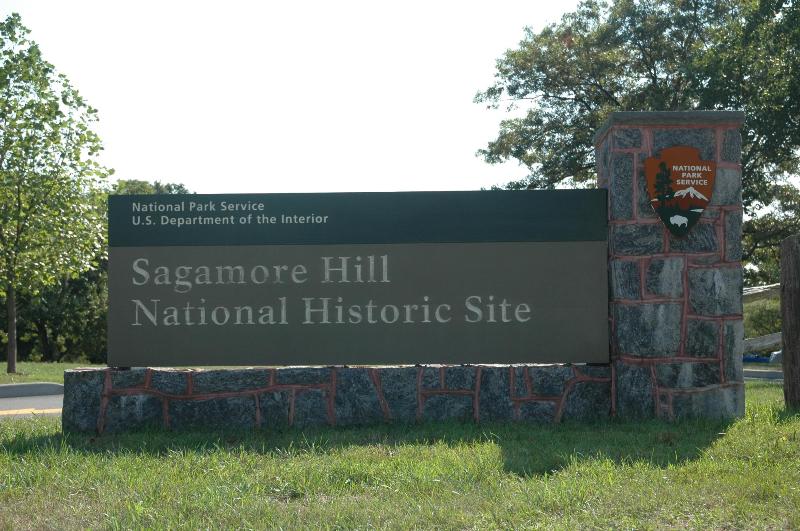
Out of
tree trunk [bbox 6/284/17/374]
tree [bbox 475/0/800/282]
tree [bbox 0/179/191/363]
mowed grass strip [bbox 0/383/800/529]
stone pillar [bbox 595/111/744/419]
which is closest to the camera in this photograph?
mowed grass strip [bbox 0/383/800/529]

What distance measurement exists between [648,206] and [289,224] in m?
3.45

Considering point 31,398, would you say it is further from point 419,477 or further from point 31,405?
point 419,477

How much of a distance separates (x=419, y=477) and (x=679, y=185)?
402 centimetres

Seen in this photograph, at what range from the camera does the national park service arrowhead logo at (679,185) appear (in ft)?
26.0

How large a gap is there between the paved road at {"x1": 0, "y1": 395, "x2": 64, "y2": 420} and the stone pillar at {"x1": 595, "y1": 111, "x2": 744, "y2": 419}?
7.83 metres

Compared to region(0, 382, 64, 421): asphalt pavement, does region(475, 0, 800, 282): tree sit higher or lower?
higher

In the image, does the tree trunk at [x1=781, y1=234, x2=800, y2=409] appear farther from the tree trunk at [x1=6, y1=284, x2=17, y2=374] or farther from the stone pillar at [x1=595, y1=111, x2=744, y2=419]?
the tree trunk at [x1=6, y1=284, x2=17, y2=374]

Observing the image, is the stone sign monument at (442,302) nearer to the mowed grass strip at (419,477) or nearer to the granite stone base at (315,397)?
the granite stone base at (315,397)

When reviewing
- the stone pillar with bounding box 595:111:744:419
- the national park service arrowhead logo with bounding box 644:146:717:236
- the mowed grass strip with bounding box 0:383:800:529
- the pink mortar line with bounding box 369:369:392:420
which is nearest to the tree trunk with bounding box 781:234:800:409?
the stone pillar with bounding box 595:111:744:419

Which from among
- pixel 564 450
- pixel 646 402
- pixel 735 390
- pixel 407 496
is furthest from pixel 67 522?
pixel 735 390

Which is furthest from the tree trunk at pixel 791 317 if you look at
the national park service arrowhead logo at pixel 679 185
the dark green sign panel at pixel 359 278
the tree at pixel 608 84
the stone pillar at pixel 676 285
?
the tree at pixel 608 84

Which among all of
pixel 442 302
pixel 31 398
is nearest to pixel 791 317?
pixel 442 302

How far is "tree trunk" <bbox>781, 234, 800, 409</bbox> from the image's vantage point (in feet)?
27.0

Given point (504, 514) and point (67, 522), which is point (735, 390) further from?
point (67, 522)
